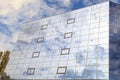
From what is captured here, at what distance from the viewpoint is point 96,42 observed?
83.1 feet

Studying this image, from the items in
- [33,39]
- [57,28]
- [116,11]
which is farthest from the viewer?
[33,39]

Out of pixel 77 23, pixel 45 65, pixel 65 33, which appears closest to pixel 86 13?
pixel 77 23

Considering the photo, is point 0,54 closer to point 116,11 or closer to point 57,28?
point 57,28

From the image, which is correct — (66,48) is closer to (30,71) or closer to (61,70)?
(61,70)

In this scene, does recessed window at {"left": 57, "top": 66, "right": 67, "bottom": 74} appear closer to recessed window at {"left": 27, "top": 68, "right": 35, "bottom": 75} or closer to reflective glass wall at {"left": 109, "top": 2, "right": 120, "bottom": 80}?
recessed window at {"left": 27, "top": 68, "right": 35, "bottom": 75}

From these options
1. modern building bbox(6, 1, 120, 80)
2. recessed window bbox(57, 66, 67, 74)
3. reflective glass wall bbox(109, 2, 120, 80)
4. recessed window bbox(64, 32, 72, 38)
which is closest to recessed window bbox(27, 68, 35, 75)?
modern building bbox(6, 1, 120, 80)

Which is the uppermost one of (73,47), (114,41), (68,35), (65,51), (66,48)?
(68,35)

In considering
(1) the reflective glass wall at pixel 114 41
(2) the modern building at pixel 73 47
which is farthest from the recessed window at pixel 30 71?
(1) the reflective glass wall at pixel 114 41

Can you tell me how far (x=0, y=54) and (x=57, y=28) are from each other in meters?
10.8

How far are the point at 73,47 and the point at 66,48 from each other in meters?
1.24

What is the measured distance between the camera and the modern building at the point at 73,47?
78.0 ft

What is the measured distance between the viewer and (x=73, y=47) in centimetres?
2738

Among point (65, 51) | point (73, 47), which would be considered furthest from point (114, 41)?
point (65, 51)

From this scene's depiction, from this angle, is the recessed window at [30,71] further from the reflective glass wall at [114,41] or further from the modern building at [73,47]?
the reflective glass wall at [114,41]
